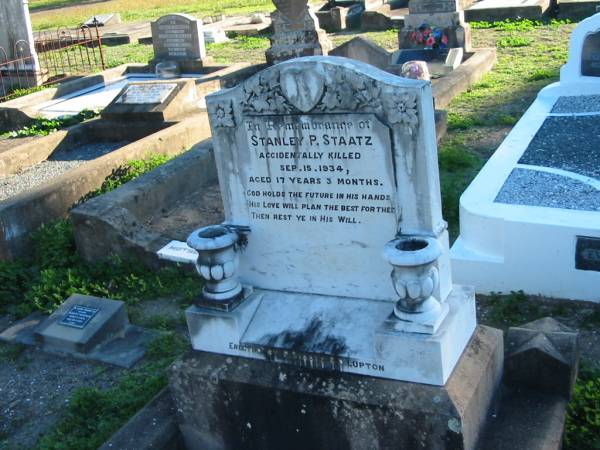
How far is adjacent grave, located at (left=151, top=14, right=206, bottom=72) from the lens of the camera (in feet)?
51.7

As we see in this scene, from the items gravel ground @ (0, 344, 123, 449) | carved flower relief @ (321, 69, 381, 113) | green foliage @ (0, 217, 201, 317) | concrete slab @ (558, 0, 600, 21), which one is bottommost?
gravel ground @ (0, 344, 123, 449)

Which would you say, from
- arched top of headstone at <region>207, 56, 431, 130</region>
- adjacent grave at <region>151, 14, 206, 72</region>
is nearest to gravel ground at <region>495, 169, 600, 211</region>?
arched top of headstone at <region>207, 56, 431, 130</region>

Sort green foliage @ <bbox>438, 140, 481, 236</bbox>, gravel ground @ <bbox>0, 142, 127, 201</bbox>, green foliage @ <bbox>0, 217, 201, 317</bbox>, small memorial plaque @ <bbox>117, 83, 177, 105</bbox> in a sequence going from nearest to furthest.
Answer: green foliage @ <bbox>0, 217, 201, 317</bbox> → green foliage @ <bbox>438, 140, 481, 236</bbox> → gravel ground @ <bbox>0, 142, 127, 201</bbox> → small memorial plaque @ <bbox>117, 83, 177, 105</bbox>

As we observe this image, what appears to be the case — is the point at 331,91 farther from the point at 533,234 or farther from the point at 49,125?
the point at 49,125

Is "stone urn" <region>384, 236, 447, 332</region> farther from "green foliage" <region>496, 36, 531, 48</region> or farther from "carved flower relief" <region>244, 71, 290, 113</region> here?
"green foliage" <region>496, 36, 531, 48</region>

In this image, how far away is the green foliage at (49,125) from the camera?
1141 centimetres

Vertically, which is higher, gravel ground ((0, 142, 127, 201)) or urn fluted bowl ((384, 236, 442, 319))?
urn fluted bowl ((384, 236, 442, 319))

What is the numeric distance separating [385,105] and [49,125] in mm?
9114

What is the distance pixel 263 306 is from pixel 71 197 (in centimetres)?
440

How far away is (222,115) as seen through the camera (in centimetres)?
402

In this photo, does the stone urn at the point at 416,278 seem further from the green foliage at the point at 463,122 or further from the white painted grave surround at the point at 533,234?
the green foliage at the point at 463,122

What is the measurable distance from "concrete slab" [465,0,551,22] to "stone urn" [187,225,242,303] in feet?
52.0

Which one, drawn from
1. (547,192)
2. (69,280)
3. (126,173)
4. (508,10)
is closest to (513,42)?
(508,10)

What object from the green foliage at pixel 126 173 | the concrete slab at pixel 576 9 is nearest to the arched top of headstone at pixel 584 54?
the green foliage at pixel 126 173
